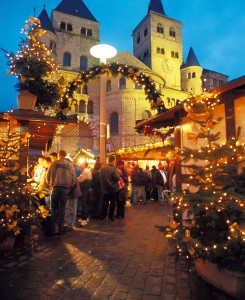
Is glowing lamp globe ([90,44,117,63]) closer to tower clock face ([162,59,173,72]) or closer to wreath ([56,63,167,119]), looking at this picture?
wreath ([56,63,167,119])

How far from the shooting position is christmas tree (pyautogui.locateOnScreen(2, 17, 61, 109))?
694 cm

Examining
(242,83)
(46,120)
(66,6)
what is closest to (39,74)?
(46,120)

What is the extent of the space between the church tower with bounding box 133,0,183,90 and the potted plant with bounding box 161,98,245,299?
152 ft

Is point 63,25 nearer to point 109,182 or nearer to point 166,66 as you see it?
point 166,66

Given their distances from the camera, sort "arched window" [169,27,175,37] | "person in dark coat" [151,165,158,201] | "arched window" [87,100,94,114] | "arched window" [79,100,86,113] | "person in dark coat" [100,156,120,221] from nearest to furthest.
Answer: "person in dark coat" [100,156,120,221] < "person in dark coat" [151,165,158,201] < "arched window" [79,100,86,113] < "arched window" [87,100,94,114] < "arched window" [169,27,175,37]

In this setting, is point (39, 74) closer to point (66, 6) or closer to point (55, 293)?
point (55, 293)

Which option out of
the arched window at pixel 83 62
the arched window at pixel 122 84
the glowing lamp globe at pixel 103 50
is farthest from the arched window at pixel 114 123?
the glowing lamp globe at pixel 103 50

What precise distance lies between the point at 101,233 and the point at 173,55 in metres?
50.8

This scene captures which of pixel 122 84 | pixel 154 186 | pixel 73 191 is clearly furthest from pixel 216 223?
pixel 122 84

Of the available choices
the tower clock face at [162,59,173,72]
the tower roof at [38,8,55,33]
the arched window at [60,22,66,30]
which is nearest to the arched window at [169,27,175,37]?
the tower clock face at [162,59,173,72]

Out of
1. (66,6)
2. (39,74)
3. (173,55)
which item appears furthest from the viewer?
(173,55)

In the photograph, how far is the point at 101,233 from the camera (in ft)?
A: 21.7

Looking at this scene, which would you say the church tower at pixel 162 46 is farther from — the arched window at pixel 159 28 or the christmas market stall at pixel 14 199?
the christmas market stall at pixel 14 199

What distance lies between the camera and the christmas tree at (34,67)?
22.8 feet
